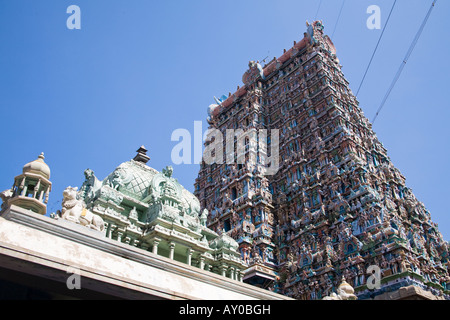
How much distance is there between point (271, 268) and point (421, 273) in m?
9.82

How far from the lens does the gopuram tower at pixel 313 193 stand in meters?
24.5

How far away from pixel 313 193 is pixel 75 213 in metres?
21.3

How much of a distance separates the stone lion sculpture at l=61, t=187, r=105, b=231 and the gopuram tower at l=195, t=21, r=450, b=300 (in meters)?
11.7

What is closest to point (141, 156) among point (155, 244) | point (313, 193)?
point (155, 244)

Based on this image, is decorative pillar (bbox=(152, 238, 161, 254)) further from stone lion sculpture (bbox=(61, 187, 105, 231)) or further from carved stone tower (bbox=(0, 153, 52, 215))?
carved stone tower (bbox=(0, 153, 52, 215))

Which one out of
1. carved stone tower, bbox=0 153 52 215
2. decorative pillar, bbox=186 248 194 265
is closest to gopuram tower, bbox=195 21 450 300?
decorative pillar, bbox=186 248 194 265

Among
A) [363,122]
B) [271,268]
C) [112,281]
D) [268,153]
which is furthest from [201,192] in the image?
[112,281]

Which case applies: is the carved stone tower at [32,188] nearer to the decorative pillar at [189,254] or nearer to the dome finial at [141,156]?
the decorative pillar at [189,254]

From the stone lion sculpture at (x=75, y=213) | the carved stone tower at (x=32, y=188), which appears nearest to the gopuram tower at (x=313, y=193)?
the stone lion sculpture at (x=75, y=213)

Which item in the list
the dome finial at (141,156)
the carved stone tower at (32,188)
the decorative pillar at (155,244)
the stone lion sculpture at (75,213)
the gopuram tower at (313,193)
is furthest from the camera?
the dome finial at (141,156)

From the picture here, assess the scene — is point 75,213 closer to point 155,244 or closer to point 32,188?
point 32,188

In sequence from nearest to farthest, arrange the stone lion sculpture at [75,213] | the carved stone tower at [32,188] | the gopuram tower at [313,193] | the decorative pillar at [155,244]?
the carved stone tower at [32,188] < the stone lion sculpture at [75,213] < the decorative pillar at [155,244] < the gopuram tower at [313,193]

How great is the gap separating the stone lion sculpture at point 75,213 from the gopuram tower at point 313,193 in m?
11.7
